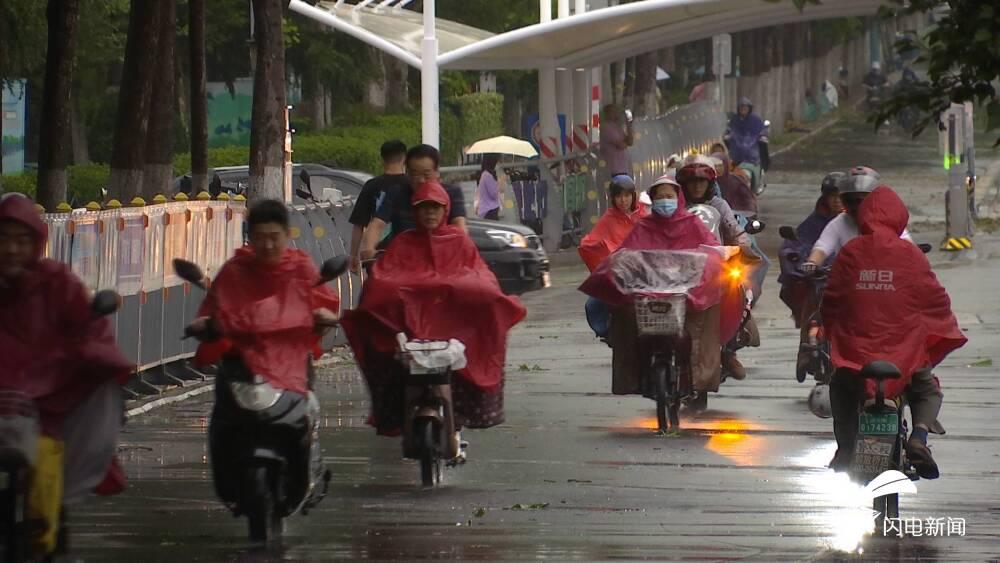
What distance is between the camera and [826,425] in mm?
13680

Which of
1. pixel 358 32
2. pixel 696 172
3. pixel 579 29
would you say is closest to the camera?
pixel 696 172

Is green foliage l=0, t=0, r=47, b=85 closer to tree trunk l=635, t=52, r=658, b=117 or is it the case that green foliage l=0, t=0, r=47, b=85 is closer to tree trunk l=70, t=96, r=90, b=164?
tree trunk l=70, t=96, r=90, b=164

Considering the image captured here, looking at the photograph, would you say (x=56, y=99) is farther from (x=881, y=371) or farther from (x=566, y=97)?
(x=566, y=97)

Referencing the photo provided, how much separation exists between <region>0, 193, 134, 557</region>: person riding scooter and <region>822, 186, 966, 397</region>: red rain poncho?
3.26 m

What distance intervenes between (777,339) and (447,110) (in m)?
36.6

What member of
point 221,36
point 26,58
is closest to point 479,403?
point 26,58

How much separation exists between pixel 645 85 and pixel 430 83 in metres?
19.0

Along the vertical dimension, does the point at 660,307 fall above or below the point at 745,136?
below

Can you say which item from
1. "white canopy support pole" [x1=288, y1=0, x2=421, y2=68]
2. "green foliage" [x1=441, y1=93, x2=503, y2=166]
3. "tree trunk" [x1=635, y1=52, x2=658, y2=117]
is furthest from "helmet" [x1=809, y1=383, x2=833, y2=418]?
"green foliage" [x1=441, y1=93, x2=503, y2=166]

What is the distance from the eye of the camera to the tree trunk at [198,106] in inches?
1008

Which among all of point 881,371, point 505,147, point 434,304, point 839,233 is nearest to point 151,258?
point 434,304

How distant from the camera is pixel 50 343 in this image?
821 centimetres

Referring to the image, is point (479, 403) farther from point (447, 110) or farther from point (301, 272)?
point (447, 110)

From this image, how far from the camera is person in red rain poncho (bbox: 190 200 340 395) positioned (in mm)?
9203
